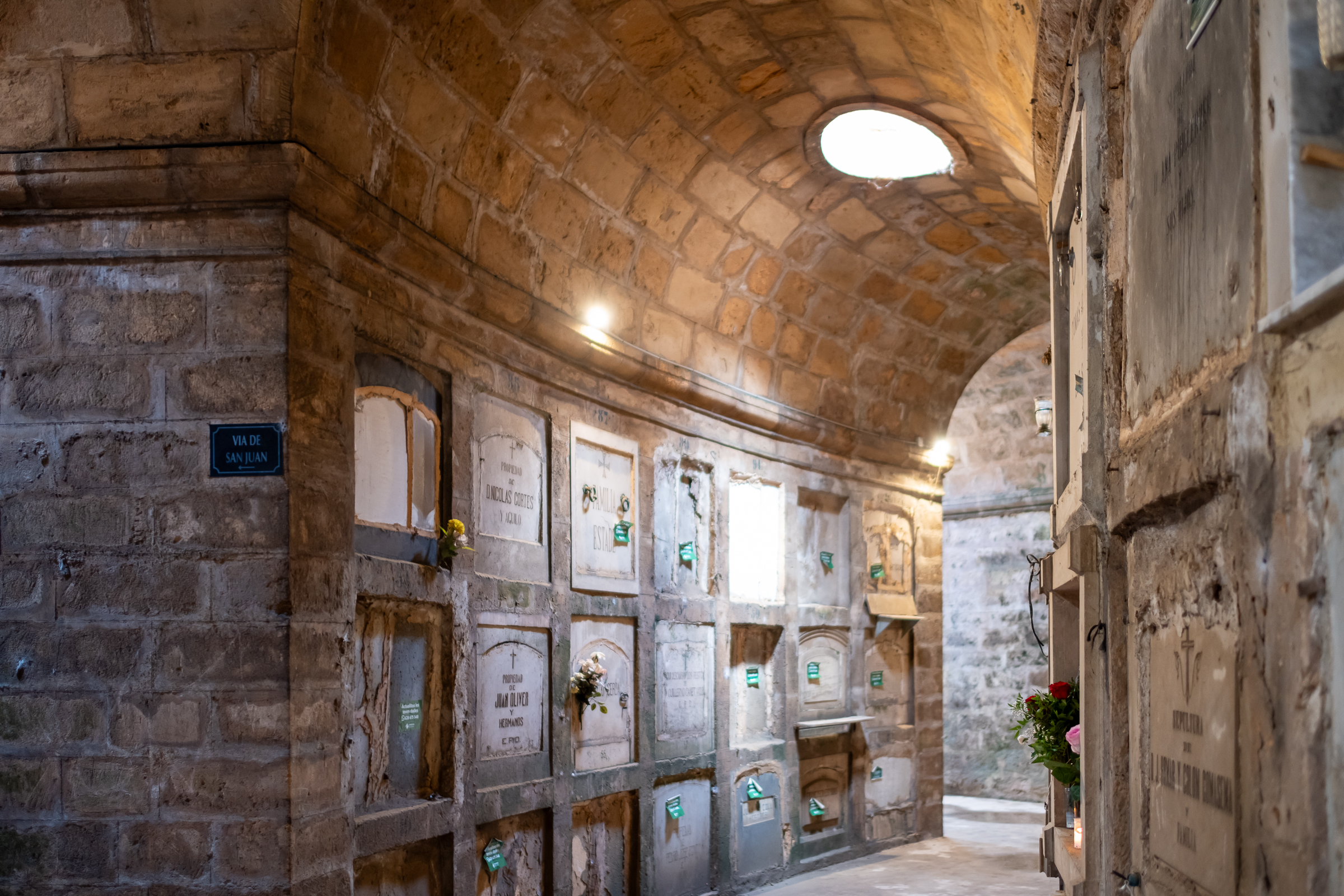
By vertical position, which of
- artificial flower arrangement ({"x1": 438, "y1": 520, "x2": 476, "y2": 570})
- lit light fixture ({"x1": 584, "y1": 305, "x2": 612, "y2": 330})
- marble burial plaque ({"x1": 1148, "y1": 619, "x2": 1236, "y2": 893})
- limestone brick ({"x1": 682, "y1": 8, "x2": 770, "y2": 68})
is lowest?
marble burial plaque ({"x1": 1148, "y1": 619, "x2": 1236, "y2": 893})

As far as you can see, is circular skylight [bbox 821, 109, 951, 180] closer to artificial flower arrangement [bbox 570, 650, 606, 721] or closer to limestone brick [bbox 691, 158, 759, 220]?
limestone brick [bbox 691, 158, 759, 220]

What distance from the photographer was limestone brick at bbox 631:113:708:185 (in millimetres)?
6051

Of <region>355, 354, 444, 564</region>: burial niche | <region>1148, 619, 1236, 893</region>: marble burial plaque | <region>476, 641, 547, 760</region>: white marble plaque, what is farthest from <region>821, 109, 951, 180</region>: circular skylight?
<region>1148, 619, 1236, 893</region>: marble burial plaque

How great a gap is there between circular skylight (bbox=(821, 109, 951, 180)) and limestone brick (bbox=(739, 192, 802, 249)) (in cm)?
42

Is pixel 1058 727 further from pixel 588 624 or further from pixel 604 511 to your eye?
pixel 604 511

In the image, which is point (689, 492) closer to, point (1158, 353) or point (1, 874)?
point (1, 874)

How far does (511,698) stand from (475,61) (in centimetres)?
274

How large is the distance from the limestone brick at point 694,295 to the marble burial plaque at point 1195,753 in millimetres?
4982

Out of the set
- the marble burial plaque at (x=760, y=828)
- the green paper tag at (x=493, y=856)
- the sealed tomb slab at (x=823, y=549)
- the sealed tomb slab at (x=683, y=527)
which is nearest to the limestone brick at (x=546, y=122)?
the sealed tomb slab at (x=683, y=527)

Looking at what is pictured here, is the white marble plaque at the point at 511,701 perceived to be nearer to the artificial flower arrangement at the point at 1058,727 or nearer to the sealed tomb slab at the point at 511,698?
the sealed tomb slab at the point at 511,698

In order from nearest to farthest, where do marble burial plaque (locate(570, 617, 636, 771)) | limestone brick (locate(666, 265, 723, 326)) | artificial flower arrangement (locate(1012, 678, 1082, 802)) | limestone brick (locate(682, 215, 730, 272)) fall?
artificial flower arrangement (locate(1012, 678, 1082, 802)) < marble burial plaque (locate(570, 617, 636, 771)) < limestone brick (locate(682, 215, 730, 272)) < limestone brick (locate(666, 265, 723, 326))

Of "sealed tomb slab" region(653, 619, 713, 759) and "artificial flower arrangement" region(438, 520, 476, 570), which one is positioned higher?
"artificial flower arrangement" region(438, 520, 476, 570)

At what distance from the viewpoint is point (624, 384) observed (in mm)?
6609

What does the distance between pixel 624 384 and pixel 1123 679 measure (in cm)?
434
